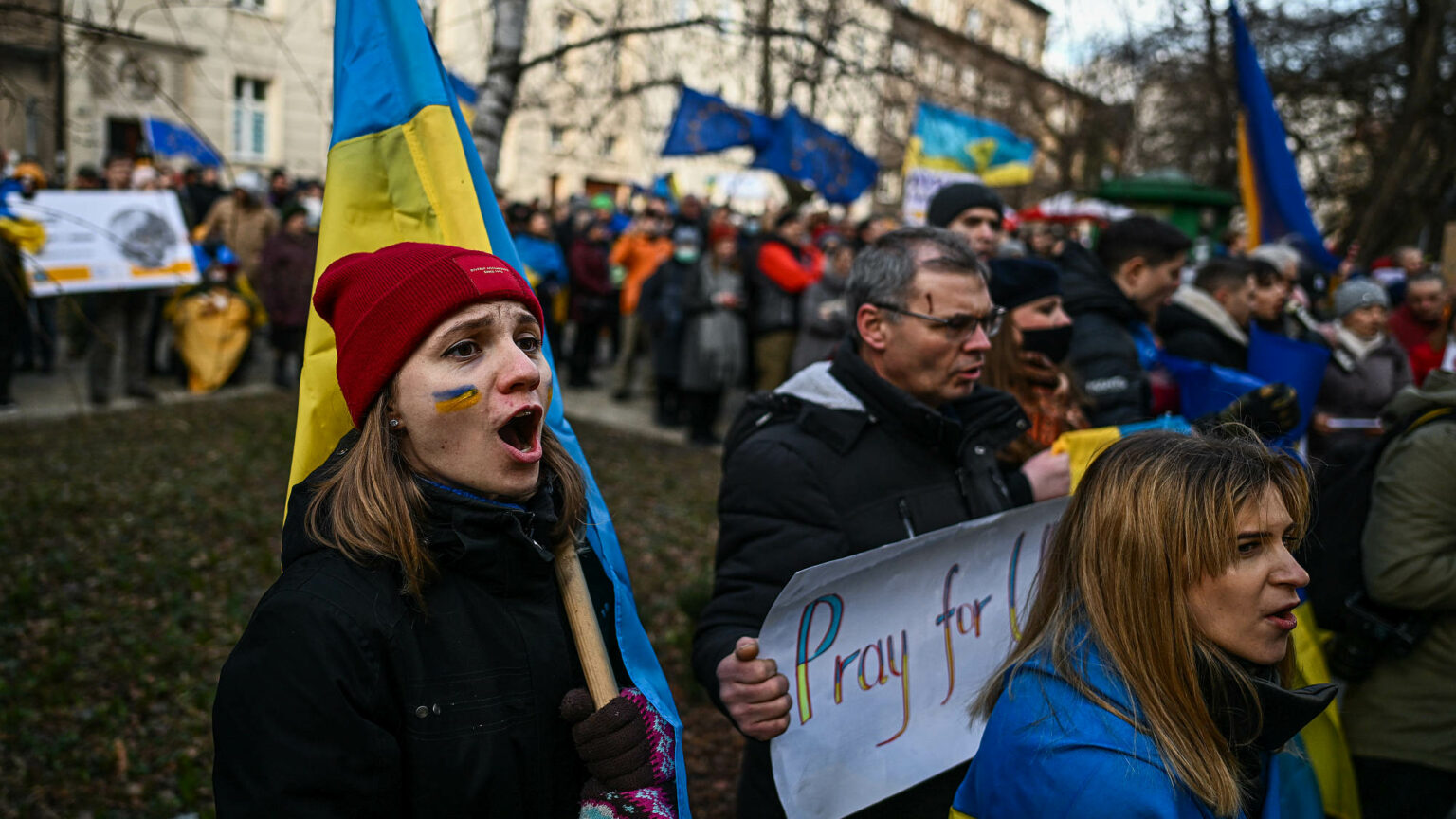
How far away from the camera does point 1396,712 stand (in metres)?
2.89

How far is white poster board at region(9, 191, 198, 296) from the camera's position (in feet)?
27.4

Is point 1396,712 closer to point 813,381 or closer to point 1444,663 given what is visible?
point 1444,663

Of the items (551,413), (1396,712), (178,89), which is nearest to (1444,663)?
(1396,712)

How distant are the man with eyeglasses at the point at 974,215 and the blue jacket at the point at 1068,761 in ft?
10.4

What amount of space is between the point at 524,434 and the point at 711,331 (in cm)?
745

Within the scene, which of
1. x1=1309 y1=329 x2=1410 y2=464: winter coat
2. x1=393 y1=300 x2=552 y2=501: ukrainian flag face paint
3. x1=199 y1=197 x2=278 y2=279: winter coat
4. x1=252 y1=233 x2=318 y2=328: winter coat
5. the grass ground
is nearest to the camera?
x1=393 y1=300 x2=552 y2=501: ukrainian flag face paint

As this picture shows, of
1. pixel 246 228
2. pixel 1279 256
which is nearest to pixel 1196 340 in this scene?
pixel 1279 256

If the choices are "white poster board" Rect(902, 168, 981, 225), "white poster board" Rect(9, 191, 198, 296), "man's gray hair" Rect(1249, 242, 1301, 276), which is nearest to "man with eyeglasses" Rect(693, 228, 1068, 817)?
"man's gray hair" Rect(1249, 242, 1301, 276)

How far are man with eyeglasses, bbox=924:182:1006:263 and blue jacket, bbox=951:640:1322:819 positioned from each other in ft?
10.4

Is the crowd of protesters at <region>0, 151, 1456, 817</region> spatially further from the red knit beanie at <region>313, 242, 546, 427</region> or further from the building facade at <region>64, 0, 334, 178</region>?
the building facade at <region>64, 0, 334, 178</region>

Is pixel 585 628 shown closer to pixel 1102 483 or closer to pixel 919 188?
pixel 1102 483

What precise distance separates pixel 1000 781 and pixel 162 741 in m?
3.66

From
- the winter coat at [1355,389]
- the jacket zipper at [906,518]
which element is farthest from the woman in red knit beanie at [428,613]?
the winter coat at [1355,389]

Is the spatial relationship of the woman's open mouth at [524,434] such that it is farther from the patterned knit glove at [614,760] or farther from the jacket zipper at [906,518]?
the jacket zipper at [906,518]
